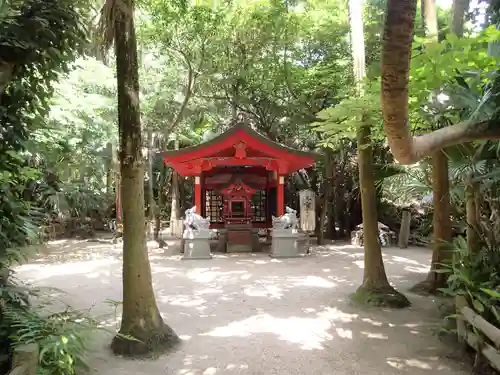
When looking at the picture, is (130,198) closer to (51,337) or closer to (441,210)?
(51,337)

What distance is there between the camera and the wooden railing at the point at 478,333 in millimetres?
3947

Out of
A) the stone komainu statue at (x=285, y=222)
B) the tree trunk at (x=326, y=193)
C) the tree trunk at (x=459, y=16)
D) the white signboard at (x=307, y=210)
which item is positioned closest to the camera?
the tree trunk at (x=459, y=16)

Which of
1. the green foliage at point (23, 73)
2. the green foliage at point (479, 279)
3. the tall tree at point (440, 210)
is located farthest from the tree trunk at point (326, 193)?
the green foliage at point (23, 73)

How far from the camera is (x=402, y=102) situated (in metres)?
2.53

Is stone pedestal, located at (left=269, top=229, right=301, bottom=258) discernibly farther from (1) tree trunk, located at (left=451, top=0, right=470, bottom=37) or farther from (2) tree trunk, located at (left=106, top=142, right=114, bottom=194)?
(2) tree trunk, located at (left=106, top=142, right=114, bottom=194)

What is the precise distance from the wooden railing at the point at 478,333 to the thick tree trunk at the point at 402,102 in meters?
1.99

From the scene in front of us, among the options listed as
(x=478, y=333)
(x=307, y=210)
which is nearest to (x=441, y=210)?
(x=478, y=333)

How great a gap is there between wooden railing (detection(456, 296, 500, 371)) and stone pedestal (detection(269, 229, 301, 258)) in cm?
789

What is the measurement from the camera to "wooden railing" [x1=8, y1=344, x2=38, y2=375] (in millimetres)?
3336

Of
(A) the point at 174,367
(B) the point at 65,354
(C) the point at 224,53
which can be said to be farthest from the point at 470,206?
(C) the point at 224,53

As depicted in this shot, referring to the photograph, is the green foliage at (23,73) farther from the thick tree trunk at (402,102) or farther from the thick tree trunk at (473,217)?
the thick tree trunk at (473,217)

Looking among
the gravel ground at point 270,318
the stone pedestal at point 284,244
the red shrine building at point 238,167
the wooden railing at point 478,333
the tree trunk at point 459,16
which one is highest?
the tree trunk at point 459,16

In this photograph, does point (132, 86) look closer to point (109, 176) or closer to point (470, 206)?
point (470, 206)

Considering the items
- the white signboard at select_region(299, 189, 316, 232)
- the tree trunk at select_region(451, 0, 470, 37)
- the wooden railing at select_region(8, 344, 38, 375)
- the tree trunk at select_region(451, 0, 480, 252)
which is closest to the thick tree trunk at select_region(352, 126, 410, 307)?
the tree trunk at select_region(451, 0, 480, 252)
